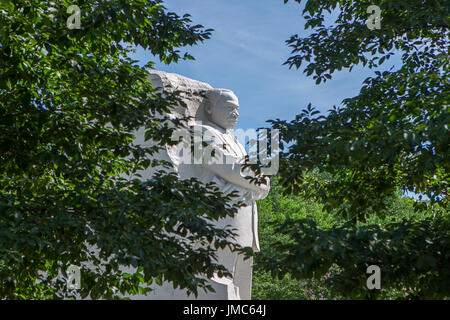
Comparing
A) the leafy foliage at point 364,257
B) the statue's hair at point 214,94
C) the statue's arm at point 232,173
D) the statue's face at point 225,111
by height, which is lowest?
the leafy foliage at point 364,257

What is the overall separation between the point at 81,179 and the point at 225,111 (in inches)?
125

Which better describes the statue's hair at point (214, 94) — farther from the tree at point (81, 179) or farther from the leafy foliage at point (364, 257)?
the leafy foliage at point (364, 257)

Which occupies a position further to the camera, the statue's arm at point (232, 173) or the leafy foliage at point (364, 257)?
the statue's arm at point (232, 173)

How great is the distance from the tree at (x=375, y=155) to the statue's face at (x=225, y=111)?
4.27 ft

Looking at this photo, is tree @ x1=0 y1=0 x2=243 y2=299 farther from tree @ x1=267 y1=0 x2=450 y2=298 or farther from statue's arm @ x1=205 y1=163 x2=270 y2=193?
statue's arm @ x1=205 y1=163 x2=270 y2=193

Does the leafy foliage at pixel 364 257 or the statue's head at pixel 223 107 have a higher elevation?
the statue's head at pixel 223 107

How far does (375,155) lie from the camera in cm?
470

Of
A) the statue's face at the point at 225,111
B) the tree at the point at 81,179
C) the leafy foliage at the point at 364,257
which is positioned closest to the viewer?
the leafy foliage at the point at 364,257

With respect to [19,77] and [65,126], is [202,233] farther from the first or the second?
[19,77]

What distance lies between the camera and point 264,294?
19.2 meters

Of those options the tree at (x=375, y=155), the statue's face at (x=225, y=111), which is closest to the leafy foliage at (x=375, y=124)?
the tree at (x=375, y=155)

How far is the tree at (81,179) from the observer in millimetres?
4535

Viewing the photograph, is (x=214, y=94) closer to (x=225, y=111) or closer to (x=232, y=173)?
(x=225, y=111)

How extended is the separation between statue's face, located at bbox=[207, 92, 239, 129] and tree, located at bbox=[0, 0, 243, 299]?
2.11m
